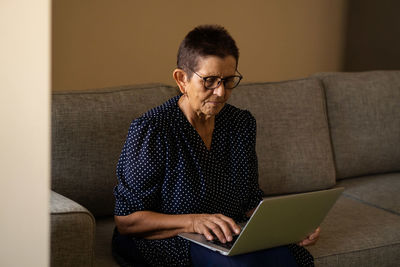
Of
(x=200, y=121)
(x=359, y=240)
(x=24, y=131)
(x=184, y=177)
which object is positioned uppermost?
(x=24, y=131)

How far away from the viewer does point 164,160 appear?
1.75m

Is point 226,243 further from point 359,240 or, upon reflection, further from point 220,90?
point 359,240

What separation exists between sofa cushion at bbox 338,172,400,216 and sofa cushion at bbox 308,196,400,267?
10cm

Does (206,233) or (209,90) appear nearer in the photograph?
(206,233)

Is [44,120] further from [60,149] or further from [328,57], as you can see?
[328,57]

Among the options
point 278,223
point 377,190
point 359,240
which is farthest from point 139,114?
point 377,190

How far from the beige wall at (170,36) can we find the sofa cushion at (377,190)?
927mm

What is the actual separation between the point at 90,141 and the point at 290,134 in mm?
839

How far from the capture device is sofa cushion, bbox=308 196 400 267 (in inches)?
75.6

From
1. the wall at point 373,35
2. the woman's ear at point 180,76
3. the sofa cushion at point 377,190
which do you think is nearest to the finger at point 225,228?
the woman's ear at point 180,76

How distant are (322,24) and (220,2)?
765mm

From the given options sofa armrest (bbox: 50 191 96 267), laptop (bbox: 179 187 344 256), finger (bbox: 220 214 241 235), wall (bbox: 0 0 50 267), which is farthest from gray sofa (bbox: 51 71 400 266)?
wall (bbox: 0 0 50 267)

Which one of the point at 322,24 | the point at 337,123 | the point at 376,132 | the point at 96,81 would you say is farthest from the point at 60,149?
the point at 322,24

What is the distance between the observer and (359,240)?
6.61 feet
